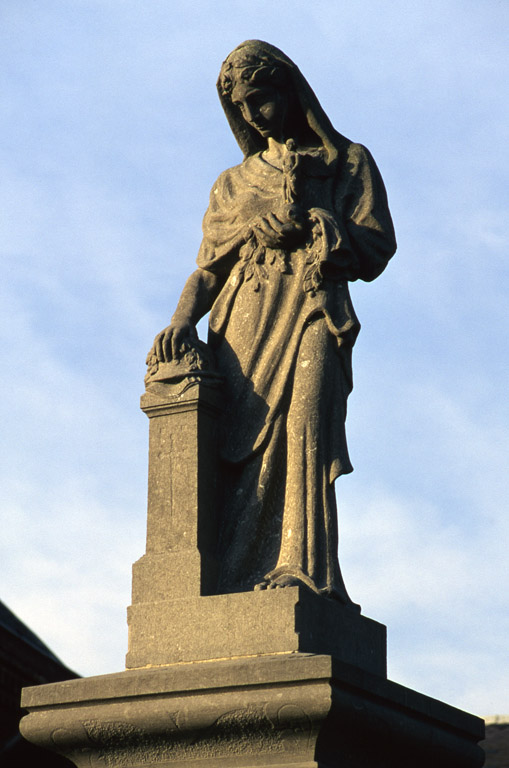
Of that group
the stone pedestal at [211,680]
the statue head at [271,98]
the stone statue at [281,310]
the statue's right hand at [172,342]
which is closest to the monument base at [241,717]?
the stone pedestal at [211,680]

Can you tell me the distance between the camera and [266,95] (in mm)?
9633

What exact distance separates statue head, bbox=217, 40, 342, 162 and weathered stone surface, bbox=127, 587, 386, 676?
9.43ft

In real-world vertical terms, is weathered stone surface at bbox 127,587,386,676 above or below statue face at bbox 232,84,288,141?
below

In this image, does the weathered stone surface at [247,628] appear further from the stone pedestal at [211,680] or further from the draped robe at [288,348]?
the draped robe at [288,348]

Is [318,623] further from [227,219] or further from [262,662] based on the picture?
[227,219]

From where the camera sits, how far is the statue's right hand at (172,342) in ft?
30.5

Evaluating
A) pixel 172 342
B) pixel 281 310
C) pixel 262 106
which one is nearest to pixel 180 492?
pixel 172 342

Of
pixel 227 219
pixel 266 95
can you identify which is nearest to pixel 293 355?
pixel 227 219

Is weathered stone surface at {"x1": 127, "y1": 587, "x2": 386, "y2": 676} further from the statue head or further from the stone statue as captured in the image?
the statue head

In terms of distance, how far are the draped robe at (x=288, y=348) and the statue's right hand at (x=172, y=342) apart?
266 mm

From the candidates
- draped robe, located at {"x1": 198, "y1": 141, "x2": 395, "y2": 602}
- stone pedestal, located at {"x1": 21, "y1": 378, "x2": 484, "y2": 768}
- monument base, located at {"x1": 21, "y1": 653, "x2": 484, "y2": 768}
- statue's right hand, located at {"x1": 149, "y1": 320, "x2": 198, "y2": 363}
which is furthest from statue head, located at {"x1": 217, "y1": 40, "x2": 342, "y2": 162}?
monument base, located at {"x1": 21, "y1": 653, "x2": 484, "y2": 768}

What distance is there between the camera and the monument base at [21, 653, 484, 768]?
7.97 m

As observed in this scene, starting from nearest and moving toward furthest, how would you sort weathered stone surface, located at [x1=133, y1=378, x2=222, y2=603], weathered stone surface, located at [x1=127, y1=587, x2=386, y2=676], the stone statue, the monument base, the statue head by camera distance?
the monument base
weathered stone surface, located at [x1=127, y1=587, x2=386, y2=676]
weathered stone surface, located at [x1=133, y1=378, x2=222, y2=603]
the stone statue
the statue head

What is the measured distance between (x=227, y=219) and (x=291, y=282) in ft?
2.14
